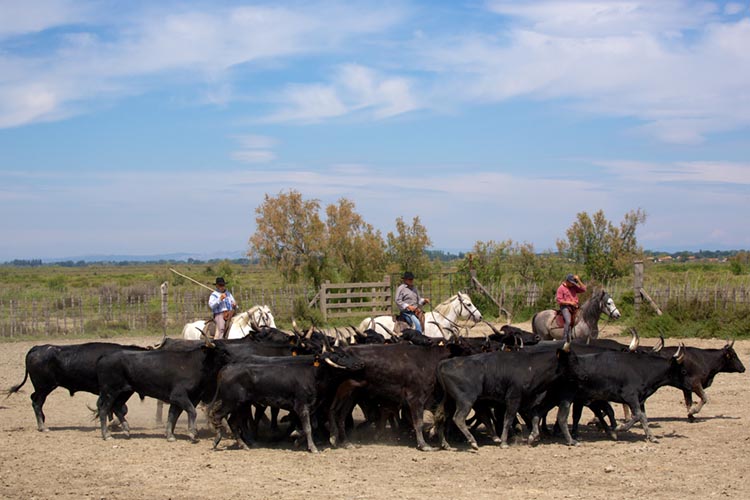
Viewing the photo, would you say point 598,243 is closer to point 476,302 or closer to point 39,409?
point 476,302

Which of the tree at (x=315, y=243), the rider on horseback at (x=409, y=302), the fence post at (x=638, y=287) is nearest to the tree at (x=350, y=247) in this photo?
the tree at (x=315, y=243)

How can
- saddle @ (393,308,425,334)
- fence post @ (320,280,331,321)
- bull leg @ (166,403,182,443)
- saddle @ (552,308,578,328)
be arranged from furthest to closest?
1. fence post @ (320,280,331,321)
2. saddle @ (552,308,578,328)
3. saddle @ (393,308,425,334)
4. bull leg @ (166,403,182,443)

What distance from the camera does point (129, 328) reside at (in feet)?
82.5

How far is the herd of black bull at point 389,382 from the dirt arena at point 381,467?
351 millimetres

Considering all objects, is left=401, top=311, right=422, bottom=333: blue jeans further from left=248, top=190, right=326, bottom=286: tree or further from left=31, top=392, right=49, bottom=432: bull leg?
left=248, top=190, right=326, bottom=286: tree

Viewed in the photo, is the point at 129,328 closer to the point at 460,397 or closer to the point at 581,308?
the point at 581,308

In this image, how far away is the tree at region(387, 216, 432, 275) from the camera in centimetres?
3456

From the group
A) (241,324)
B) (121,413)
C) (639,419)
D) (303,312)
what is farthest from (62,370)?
(303,312)

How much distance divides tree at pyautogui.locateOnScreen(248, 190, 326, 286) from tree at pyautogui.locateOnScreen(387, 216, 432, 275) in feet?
12.6

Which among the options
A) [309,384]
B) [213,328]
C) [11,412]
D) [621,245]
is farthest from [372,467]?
[621,245]

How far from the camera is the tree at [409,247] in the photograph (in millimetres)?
34562

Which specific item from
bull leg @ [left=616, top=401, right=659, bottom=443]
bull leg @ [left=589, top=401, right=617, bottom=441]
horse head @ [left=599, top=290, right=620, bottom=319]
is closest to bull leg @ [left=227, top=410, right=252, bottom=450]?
bull leg @ [left=589, top=401, right=617, bottom=441]

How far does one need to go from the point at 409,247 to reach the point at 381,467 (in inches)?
1014

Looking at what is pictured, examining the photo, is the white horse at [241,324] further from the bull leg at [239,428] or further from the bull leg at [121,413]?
the bull leg at [239,428]
